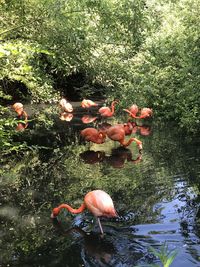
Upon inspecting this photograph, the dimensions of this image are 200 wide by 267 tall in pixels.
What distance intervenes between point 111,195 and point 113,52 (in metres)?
8.89

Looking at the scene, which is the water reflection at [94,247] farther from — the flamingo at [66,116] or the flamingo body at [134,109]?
the flamingo at [66,116]

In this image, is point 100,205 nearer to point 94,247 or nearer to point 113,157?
point 94,247

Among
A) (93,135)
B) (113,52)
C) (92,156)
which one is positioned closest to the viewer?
(92,156)

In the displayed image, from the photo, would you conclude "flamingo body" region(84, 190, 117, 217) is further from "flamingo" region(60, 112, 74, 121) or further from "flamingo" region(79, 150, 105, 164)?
"flamingo" region(60, 112, 74, 121)

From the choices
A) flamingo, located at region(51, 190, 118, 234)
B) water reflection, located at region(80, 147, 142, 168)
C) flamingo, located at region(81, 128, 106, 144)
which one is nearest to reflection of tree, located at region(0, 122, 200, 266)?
water reflection, located at region(80, 147, 142, 168)

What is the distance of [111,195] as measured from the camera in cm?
585

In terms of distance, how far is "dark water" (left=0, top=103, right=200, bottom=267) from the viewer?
13.8ft

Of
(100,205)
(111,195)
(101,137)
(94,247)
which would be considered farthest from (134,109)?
(94,247)

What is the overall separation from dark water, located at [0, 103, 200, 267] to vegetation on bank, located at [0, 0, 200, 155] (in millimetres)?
1625

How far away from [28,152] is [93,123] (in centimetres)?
349

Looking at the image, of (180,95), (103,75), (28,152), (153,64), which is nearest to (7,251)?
(28,152)

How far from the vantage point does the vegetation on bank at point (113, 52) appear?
9609 millimetres

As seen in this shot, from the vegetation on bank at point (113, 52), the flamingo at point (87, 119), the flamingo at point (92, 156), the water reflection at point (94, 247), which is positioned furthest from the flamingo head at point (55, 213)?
the flamingo at point (87, 119)

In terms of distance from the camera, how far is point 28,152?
27.9 ft
